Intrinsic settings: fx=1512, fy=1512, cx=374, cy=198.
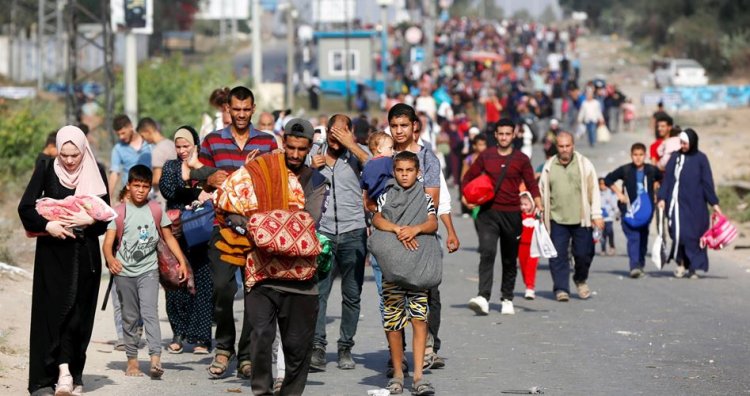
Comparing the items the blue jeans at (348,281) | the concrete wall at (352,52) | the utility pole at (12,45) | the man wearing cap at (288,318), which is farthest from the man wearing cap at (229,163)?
the utility pole at (12,45)

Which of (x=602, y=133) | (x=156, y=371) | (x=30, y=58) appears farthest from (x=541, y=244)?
(x=30, y=58)

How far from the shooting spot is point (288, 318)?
8469 millimetres

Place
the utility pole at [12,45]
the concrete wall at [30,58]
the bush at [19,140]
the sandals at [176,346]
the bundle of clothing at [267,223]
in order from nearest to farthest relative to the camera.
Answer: the bundle of clothing at [267,223] → the sandals at [176,346] → the bush at [19,140] → the utility pole at [12,45] → the concrete wall at [30,58]

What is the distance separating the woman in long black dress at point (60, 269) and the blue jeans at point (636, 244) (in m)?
8.82

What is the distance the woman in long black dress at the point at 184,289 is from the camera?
35.8ft

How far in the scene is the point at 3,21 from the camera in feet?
248

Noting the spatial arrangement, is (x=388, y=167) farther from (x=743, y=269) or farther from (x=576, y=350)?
(x=743, y=269)

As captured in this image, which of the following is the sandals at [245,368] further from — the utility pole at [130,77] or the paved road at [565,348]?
the utility pole at [130,77]

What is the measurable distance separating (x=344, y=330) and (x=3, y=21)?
68233 mm

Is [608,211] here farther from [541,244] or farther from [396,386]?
[396,386]

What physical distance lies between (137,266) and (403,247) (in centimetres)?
192

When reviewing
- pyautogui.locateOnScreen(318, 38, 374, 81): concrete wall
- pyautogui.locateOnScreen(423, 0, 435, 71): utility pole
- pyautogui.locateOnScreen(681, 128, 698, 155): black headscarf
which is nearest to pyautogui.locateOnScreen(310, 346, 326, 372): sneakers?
pyautogui.locateOnScreen(681, 128, 698, 155): black headscarf

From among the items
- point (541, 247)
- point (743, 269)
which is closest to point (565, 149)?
point (541, 247)

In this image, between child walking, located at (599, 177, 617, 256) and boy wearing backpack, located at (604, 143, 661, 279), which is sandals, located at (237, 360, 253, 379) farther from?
child walking, located at (599, 177, 617, 256)
